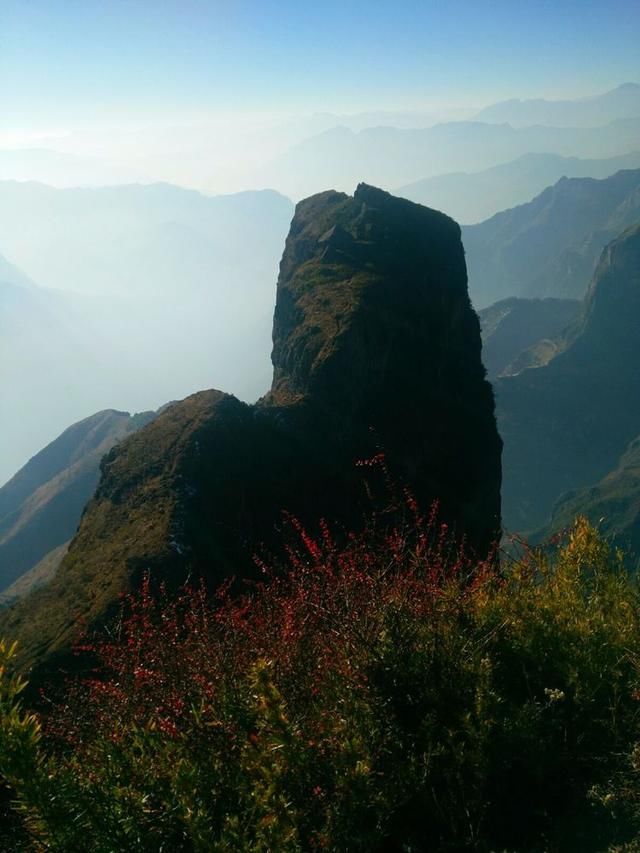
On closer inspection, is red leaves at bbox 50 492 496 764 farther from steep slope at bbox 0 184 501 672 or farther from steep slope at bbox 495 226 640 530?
steep slope at bbox 495 226 640 530

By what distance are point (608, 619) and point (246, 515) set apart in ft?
49.2

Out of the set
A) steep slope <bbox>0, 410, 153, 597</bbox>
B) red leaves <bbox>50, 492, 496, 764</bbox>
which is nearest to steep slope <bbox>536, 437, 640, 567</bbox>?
steep slope <bbox>0, 410, 153, 597</bbox>

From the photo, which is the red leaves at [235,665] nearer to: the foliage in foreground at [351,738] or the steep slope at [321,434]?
the foliage in foreground at [351,738]

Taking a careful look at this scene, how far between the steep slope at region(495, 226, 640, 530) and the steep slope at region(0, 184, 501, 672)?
105m

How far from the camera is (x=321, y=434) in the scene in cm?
2719

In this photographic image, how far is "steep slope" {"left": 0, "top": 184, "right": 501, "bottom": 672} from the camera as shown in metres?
19.0

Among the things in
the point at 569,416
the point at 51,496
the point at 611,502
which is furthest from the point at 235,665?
the point at 569,416

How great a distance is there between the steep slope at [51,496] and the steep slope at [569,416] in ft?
294

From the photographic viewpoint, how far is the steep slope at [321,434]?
19.0m

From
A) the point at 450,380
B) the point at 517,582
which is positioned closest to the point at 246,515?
the point at 517,582

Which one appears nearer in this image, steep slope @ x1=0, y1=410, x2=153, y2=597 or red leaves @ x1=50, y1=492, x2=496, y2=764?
red leaves @ x1=50, y1=492, x2=496, y2=764

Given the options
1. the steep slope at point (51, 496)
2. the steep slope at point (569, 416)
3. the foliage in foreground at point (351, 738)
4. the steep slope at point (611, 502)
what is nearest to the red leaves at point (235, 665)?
the foliage in foreground at point (351, 738)

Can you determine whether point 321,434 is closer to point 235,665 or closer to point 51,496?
point 235,665

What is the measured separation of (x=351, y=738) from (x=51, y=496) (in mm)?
93369
